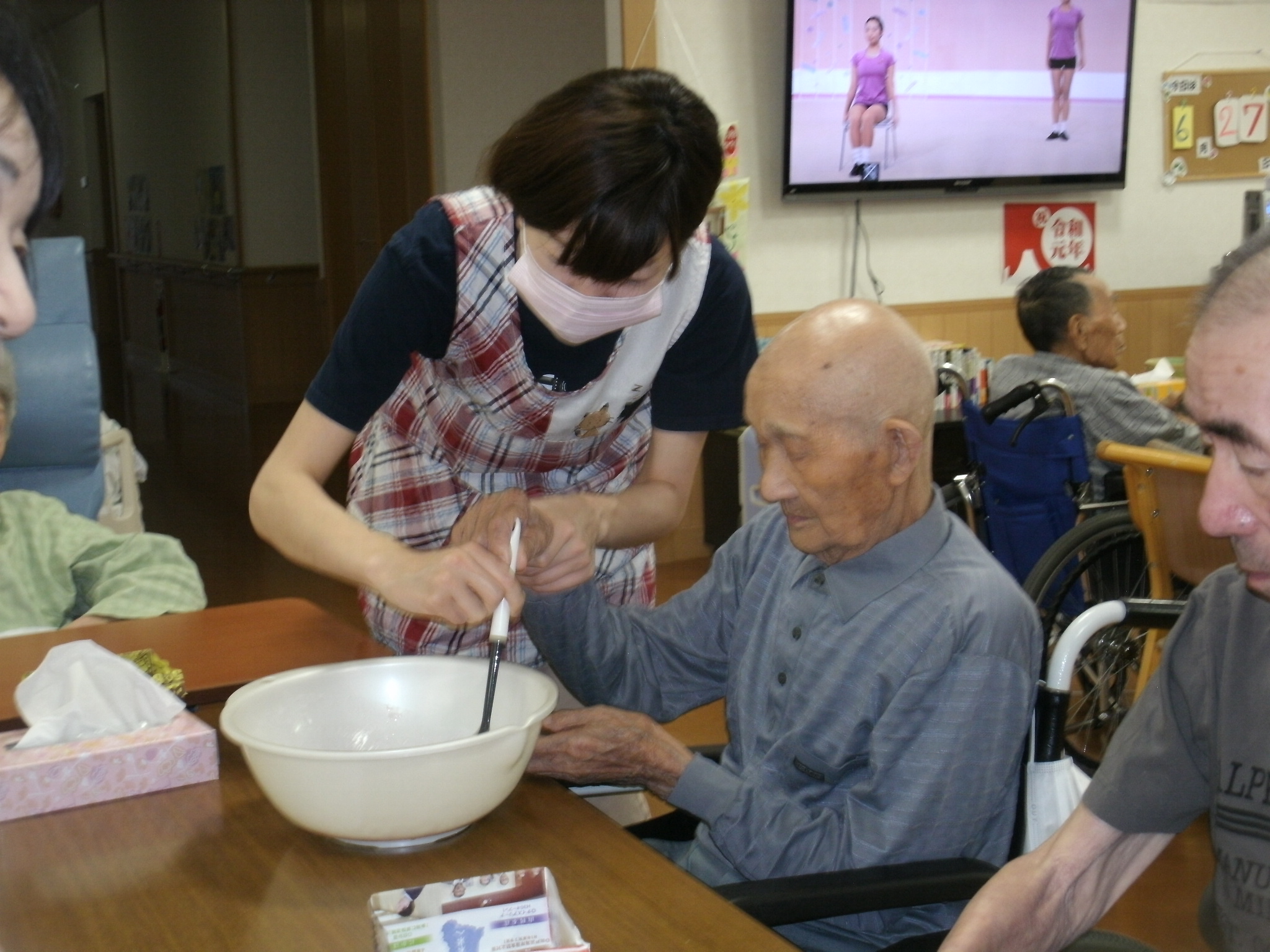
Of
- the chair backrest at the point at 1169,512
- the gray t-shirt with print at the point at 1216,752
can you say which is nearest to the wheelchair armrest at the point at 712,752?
the gray t-shirt with print at the point at 1216,752

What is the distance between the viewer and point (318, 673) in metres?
1.35

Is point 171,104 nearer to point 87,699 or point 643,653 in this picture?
point 643,653

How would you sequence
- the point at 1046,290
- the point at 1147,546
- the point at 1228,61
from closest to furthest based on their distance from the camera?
the point at 1147,546
the point at 1046,290
the point at 1228,61

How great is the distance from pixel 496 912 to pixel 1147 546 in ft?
7.54

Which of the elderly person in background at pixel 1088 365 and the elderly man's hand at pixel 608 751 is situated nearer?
the elderly man's hand at pixel 608 751

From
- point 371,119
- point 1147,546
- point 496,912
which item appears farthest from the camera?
point 371,119

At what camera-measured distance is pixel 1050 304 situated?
156 inches

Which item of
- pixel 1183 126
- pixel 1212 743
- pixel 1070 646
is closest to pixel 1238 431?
pixel 1212 743

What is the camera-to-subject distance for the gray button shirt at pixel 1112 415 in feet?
11.8

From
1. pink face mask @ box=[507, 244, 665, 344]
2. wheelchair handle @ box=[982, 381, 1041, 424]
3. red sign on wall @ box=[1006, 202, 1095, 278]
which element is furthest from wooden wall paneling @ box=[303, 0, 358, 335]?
pink face mask @ box=[507, 244, 665, 344]

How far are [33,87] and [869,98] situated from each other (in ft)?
14.5

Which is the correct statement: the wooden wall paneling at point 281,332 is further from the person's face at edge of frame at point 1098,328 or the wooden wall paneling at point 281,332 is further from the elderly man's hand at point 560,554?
the elderly man's hand at point 560,554

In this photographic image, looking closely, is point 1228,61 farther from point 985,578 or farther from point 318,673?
point 318,673

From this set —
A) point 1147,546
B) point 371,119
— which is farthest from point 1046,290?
point 371,119
